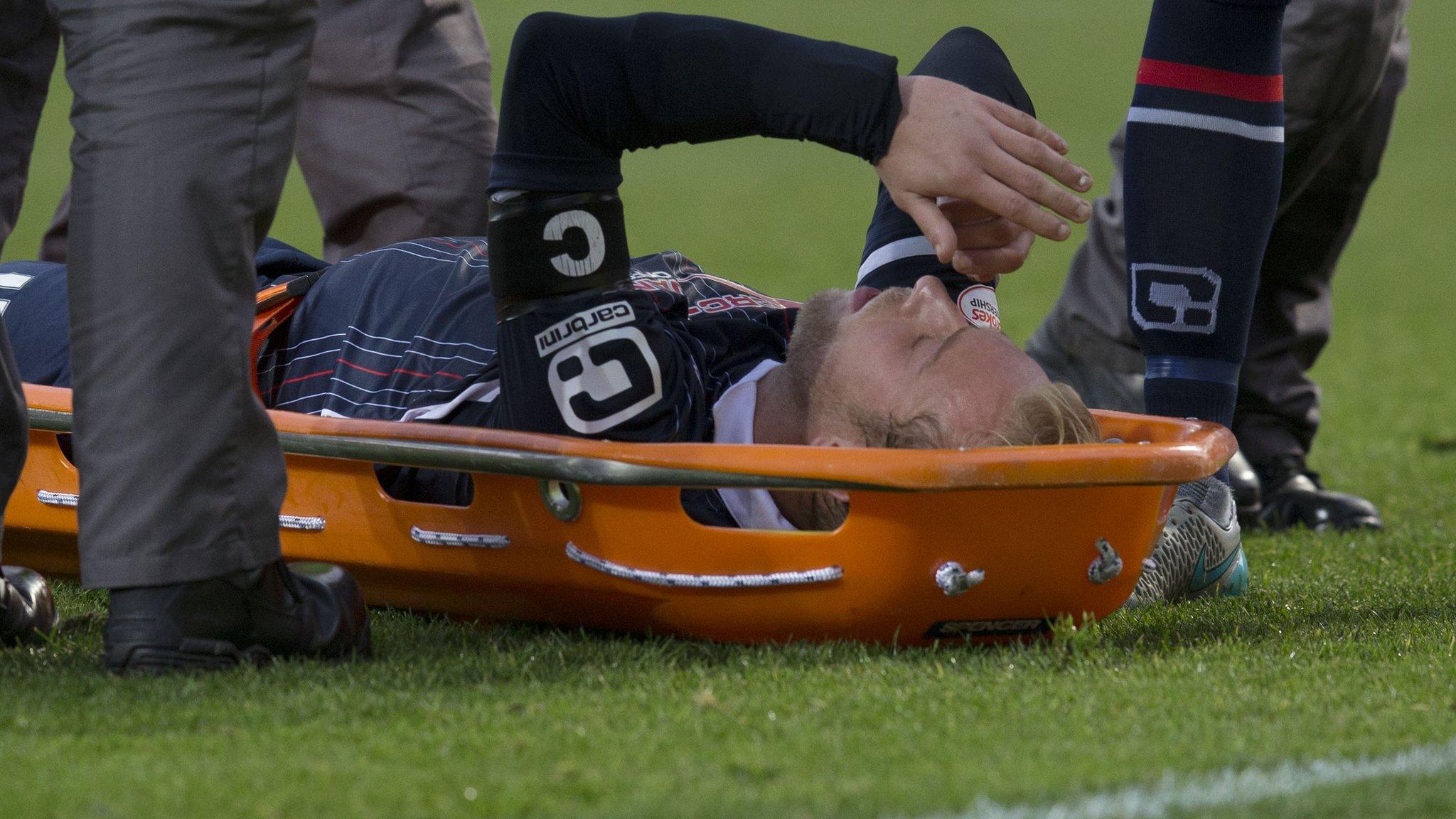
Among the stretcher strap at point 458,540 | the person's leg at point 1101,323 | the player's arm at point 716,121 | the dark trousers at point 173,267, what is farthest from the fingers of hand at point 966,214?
the person's leg at point 1101,323

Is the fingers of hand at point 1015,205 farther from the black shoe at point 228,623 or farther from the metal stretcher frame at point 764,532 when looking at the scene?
the black shoe at point 228,623

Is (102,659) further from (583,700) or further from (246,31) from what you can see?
(246,31)

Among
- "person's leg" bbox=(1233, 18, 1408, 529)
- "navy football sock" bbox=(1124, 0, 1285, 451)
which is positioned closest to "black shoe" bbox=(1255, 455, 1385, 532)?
"person's leg" bbox=(1233, 18, 1408, 529)

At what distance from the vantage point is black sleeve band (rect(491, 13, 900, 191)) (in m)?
1.82

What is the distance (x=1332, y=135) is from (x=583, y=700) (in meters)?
2.18

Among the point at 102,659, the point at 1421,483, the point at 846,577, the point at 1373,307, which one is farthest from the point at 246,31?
the point at 1373,307

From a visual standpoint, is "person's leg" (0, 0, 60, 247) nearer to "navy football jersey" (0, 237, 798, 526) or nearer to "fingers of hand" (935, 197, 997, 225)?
"navy football jersey" (0, 237, 798, 526)

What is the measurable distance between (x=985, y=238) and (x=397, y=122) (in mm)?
1539

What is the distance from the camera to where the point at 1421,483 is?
3.79 metres

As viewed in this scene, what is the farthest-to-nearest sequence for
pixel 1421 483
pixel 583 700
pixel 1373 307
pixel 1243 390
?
pixel 1373 307, pixel 1421 483, pixel 1243 390, pixel 583 700

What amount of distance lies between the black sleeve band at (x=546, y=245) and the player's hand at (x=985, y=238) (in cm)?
45

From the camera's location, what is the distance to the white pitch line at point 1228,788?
4.04 ft

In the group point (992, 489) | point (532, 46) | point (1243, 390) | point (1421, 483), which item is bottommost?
point (1421, 483)

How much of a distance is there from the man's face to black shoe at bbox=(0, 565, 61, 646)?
3.04 feet
